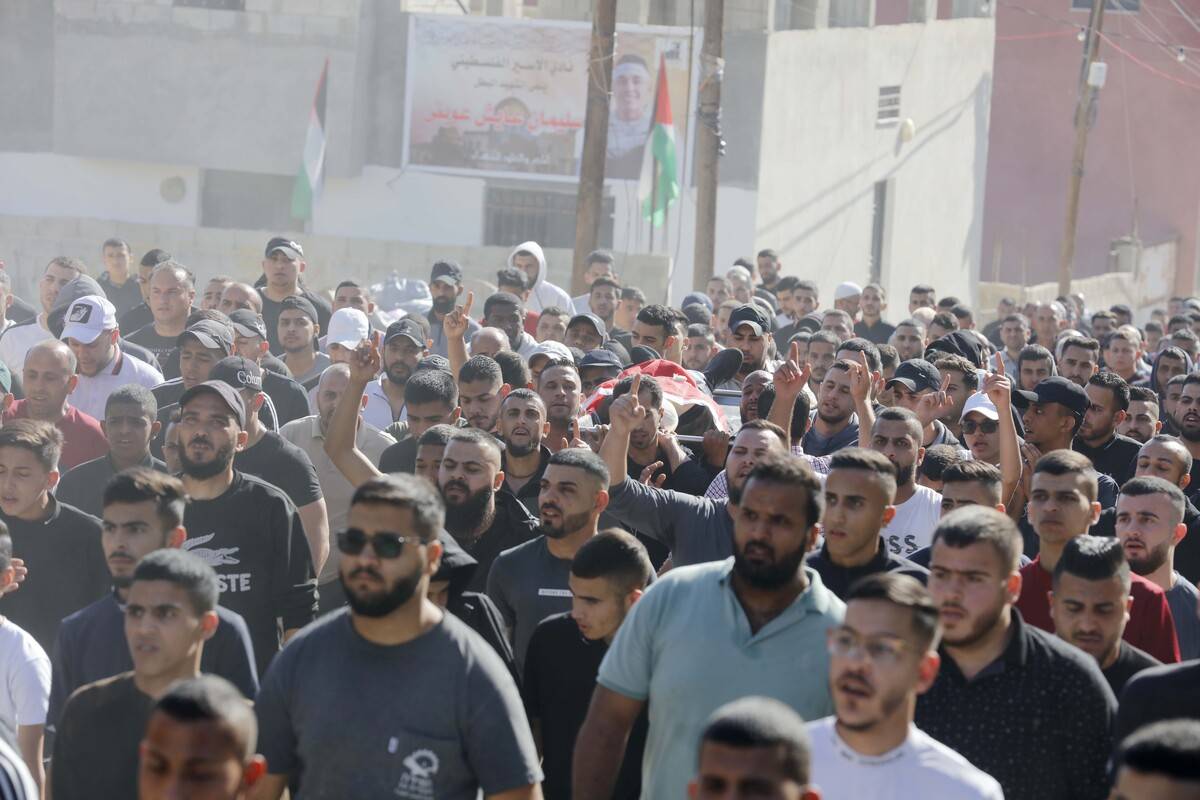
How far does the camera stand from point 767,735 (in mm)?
3660

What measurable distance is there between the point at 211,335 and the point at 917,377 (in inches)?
139

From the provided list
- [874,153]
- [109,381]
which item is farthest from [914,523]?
[874,153]

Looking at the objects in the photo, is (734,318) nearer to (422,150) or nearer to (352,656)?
(352,656)

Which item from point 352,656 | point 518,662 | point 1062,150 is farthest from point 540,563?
point 1062,150

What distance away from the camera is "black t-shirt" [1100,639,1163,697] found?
213 inches

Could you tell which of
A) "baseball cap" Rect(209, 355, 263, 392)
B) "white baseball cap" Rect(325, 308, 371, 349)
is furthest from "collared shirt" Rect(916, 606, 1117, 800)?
"white baseball cap" Rect(325, 308, 371, 349)

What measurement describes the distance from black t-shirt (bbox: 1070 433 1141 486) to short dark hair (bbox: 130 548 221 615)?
5.72 metres

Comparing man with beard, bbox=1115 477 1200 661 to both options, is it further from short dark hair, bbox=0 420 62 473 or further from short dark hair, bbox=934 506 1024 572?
Answer: short dark hair, bbox=0 420 62 473

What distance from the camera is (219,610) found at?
17.4ft

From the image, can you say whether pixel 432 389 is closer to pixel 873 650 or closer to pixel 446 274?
pixel 873 650

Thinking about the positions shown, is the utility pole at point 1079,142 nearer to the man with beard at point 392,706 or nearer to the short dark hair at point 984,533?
the short dark hair at point 984,533

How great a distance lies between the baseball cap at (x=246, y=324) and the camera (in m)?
10.7

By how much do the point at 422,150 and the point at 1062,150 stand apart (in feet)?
63.3

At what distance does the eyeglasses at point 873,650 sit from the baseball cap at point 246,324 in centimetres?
700
